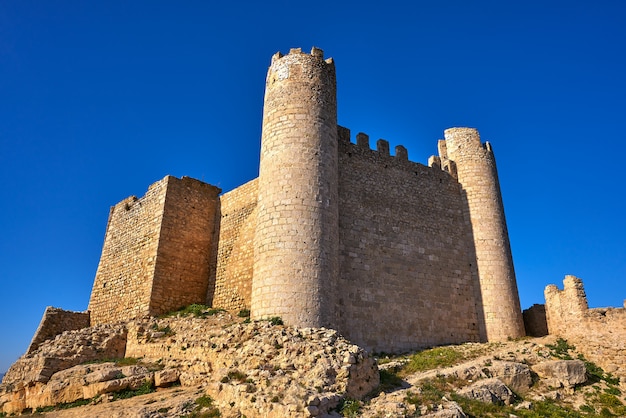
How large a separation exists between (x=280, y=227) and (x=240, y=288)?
3923 mm

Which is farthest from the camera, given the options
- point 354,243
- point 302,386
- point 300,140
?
point 354,243

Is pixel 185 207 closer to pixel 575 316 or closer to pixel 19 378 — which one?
pixel 19 378

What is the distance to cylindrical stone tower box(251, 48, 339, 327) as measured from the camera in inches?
446

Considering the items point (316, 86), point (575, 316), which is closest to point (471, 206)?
point (575, 316)

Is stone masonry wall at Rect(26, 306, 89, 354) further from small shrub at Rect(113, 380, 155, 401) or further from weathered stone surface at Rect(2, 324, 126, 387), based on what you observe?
small shrub at Rect(113, 380, 155, 401)

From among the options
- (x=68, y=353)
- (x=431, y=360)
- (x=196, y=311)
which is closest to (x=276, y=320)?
(x=431, y=360)

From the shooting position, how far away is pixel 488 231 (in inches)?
650

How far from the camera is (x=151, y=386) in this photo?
10.2 meters

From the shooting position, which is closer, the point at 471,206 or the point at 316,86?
the point at 316,86

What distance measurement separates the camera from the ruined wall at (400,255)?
1343cm

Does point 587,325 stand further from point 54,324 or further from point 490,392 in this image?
point 54,324

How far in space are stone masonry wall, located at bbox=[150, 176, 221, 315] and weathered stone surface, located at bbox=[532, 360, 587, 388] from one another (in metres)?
10.9

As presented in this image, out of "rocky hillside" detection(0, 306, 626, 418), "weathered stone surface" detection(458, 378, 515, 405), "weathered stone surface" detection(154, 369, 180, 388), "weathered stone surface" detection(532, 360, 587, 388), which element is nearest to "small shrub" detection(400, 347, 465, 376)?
"rocky hillside" detection(0, 306, 626, 418)

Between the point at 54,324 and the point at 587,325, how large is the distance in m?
17.4
